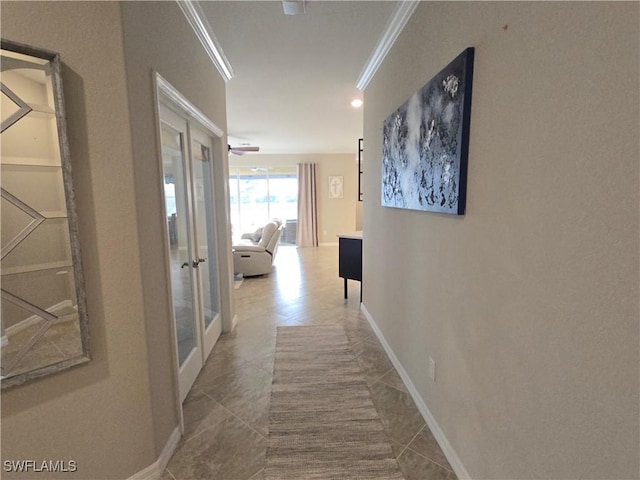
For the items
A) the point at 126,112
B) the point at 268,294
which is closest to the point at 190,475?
the point at 126,112

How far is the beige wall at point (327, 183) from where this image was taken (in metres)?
8.41

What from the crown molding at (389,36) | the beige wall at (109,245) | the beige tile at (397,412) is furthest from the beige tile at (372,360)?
the crown molding at (389,36)

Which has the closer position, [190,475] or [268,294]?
[190,475]

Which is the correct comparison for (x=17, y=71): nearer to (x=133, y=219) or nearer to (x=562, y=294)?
(x=133, y=219)

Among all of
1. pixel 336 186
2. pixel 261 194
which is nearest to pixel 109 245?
pixel 261 194

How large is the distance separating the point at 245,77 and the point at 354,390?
299 centimetres

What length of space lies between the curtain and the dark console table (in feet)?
14.7

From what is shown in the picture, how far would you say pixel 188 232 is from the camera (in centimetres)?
227

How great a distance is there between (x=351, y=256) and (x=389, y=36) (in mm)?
2403

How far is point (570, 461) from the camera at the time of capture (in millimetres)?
875

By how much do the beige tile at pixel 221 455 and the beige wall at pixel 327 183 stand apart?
7.04 meters

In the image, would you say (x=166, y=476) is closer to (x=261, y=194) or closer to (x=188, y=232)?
(x=188, y=232)

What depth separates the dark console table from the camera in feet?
12.7

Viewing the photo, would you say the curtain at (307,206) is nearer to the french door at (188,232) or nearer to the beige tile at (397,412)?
the french door at (188,232)
